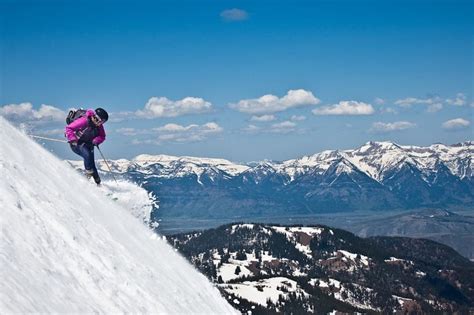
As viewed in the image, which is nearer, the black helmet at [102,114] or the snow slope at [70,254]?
the snow slope at [70,254]

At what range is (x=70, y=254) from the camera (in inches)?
435

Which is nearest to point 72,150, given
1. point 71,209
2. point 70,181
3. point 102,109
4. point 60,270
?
point 102,109

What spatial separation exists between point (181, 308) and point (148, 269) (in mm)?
1332

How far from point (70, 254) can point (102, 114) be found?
11.2 m

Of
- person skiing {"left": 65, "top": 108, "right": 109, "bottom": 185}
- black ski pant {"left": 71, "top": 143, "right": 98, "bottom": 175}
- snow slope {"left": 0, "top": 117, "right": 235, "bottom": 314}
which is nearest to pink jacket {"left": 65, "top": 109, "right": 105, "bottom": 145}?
person skiing {"left": 65, "top": 108, "right": 109, "bottom": 185}

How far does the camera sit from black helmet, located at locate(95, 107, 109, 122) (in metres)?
21.4

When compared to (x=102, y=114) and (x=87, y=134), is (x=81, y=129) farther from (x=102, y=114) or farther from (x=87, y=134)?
(x=102, y=114)

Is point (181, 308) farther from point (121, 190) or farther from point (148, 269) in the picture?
point (121, 190)

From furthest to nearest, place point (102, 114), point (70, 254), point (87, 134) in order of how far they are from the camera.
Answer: point (87, 134) < point (102, 114) < point (70, 254)

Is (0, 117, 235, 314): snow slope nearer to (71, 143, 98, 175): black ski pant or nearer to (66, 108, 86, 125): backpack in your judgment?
(71, 143, 98, 175): black ski pant

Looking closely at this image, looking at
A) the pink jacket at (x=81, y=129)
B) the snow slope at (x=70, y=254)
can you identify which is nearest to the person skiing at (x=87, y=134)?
the pink jacket at (x=81, y=129)

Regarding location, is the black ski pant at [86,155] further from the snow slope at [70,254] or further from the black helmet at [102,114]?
the snow slope at [70,254]

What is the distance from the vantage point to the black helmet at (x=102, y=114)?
21.4 metres

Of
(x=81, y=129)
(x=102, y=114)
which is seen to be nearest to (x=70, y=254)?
(x=102, y=114)
